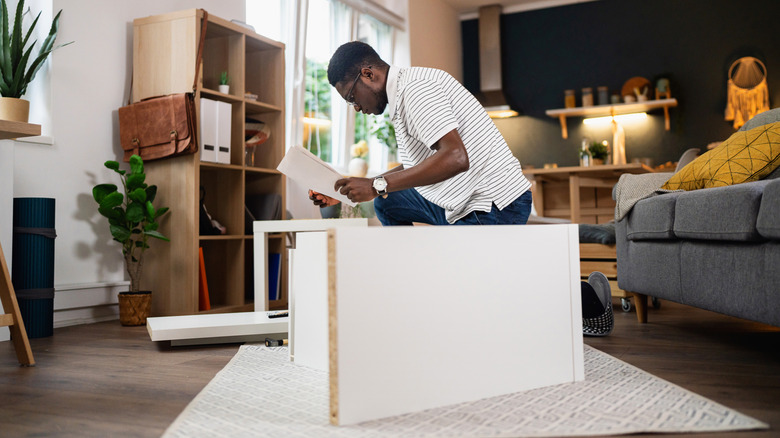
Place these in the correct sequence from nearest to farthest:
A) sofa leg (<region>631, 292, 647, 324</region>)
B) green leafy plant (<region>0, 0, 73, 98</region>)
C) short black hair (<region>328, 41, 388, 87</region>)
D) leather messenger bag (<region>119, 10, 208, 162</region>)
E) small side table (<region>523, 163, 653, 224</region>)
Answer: short black hair (<region>328, 41, 388, 87</region>) < green leafy plant (<region>0, 0, 73, 98</region>) < sofa leg (<region>631, 292, 647, 324</region>) < leather messenger bag (<region>119, 10, 208, 162</region>) < small side table (<region>523, 163, 653, 224</region>)

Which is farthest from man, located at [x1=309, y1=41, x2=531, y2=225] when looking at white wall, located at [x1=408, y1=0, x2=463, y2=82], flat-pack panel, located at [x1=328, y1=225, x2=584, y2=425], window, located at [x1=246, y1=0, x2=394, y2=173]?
white wall, located at [x1=408, y1=0, x2=463, y2=82]

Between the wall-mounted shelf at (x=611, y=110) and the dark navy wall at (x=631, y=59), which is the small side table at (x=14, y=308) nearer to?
the wall-mounted shelf at (x=611, y=110)

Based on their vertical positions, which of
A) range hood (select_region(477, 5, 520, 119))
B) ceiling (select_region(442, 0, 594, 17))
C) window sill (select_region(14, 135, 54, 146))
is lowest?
window sill (select_region(14, 135, 54, 146))

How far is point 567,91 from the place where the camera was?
6.39 metres

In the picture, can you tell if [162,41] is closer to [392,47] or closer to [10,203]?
[10,203]

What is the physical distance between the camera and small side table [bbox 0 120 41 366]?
75.7 inches

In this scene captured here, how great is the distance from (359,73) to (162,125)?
4.92 feet

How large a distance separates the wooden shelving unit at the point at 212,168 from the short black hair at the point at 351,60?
1.39m

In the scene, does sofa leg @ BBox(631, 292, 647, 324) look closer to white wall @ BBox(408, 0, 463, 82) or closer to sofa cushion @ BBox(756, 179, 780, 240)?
sofa cushion @ BBox(756, 179, 780, 240)

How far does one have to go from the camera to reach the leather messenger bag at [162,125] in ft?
9.80

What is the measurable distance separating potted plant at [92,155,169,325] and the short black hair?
1.38m

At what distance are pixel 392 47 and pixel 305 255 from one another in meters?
4.49

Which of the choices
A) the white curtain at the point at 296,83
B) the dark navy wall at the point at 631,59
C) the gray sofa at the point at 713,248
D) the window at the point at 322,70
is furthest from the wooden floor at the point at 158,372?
the dark navy wall at the point at 631,59

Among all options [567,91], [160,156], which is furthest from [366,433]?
[567,91]
